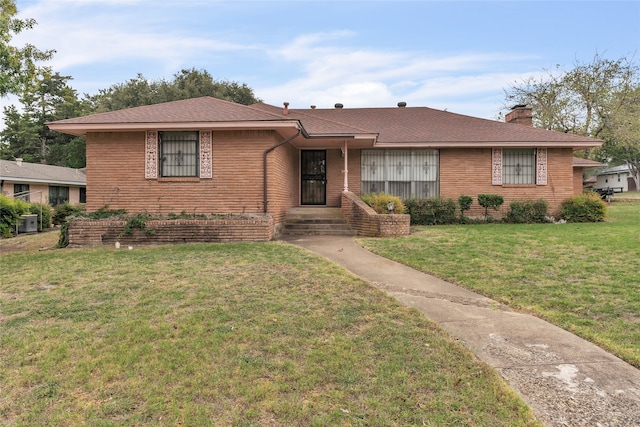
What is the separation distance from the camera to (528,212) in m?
14.2

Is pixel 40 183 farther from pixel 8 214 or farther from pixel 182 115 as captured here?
pixel 182 115

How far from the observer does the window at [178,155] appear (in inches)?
428

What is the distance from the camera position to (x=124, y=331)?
12.5ft

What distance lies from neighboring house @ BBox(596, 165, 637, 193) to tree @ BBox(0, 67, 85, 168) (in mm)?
69888

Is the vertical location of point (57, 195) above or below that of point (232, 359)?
above

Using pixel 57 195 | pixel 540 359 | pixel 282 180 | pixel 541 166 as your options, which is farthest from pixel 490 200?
pixel 57 195

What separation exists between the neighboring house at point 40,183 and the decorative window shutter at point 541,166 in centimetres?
2489

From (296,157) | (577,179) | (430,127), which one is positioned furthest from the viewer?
(577,179)

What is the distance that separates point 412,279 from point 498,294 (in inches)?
51.3

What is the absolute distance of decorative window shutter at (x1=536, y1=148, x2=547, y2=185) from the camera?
48.5ft

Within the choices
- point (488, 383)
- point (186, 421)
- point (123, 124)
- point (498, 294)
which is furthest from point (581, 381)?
point (123, 124)

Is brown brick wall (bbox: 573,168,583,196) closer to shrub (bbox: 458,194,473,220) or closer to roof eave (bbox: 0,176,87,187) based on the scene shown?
shrub (bbox: 458,194,473,220)

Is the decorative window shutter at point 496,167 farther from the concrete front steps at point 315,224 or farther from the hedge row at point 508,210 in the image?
the concrete front steps at point 315,224

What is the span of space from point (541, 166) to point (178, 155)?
1323 centimetres
